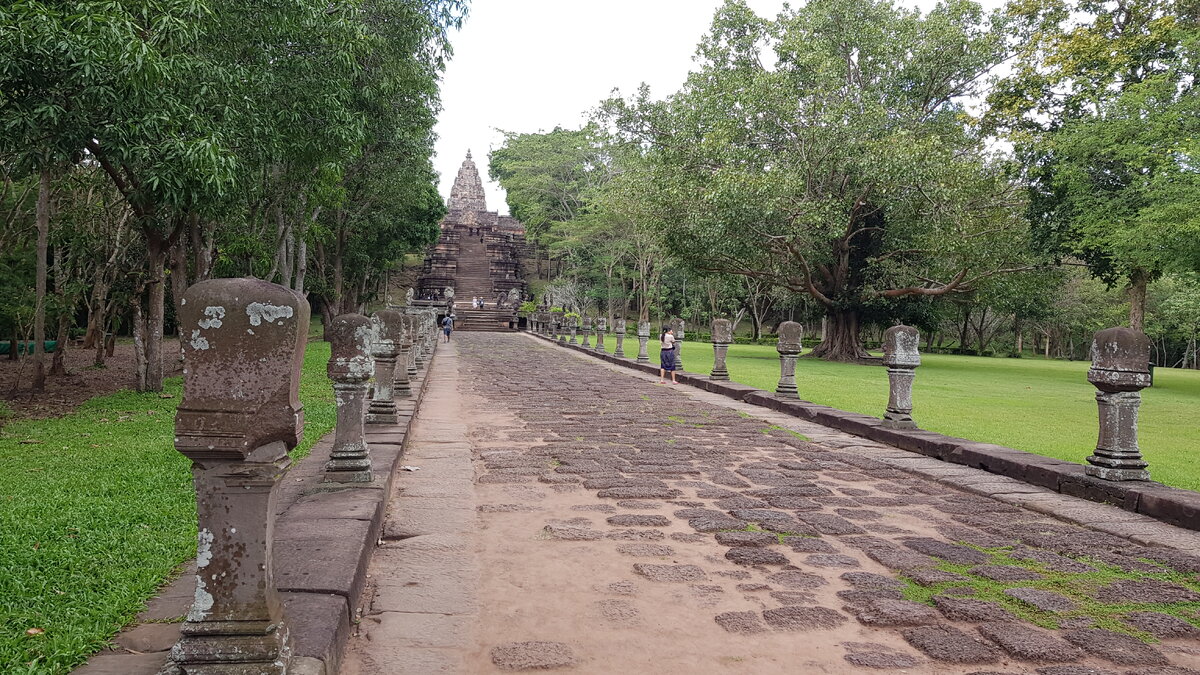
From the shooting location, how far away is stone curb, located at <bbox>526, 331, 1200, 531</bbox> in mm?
4695

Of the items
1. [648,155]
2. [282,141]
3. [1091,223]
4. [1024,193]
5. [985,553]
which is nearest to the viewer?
[985,553]

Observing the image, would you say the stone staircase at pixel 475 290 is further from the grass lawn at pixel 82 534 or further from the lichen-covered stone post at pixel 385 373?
the lichen-covered stone post at pixel 385 373

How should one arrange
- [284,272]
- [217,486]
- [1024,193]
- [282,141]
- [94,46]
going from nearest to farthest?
[217,486] → [94,46] → [282,141] → [284,272] → [1024,193]

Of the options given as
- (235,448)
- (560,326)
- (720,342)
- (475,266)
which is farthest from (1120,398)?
(475,266)

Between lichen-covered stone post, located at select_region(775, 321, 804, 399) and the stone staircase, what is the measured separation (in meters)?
30.9

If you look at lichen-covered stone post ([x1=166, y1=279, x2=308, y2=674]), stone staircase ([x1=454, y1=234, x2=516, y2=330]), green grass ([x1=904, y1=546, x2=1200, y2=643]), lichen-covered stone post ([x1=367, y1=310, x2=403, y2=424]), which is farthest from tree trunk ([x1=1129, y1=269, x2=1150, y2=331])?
stone staircase ([x1=454, y1=234, x2=516, y2=330])

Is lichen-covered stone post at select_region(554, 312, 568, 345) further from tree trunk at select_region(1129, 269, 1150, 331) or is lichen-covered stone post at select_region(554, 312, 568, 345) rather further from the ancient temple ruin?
tree trunk at select_region(1129, 269, 1150, 331)

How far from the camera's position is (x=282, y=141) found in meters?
9.36

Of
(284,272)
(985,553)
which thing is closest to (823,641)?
(985,553)

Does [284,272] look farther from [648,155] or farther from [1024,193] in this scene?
[1024,193]

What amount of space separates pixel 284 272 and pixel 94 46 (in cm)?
911

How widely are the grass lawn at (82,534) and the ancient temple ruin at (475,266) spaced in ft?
98.2

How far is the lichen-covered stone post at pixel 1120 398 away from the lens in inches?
203

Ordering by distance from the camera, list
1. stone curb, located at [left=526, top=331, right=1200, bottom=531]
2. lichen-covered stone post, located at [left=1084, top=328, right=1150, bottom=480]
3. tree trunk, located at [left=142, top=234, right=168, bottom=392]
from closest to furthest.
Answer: stone curb, located at [left=526, top=331, right=1200, bottom=531] < lichen-covered stone post, located at [left=1084, top=328, right=1150, bottom=480] < tree trunk, located at [left=142, top=234, right=168, bottom=392]
